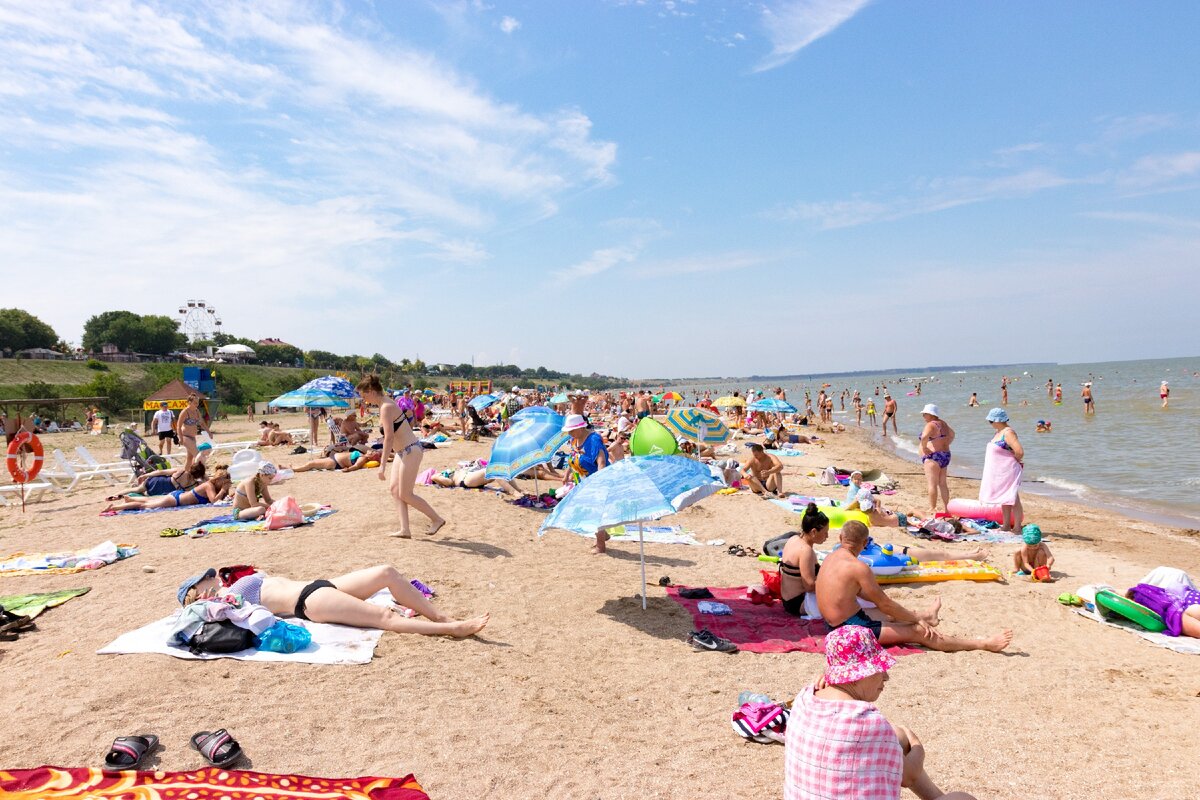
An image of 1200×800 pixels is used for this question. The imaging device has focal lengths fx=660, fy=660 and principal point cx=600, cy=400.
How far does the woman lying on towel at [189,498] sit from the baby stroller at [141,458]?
196cm

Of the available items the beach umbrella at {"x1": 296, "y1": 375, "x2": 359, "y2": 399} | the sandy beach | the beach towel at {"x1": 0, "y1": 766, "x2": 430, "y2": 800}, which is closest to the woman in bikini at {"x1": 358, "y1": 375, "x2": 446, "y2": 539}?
the sandy beach

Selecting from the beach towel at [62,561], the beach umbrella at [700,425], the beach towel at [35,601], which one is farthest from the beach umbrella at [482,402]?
the beach towel at [35,601]

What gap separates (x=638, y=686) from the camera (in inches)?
169

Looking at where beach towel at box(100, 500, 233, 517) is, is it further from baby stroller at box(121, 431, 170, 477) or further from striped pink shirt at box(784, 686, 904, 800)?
striped pink shirt at box(784, 686, 904, 800)

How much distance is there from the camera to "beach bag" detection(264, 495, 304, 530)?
770 centimetres

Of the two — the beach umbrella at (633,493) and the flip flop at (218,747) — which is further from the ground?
the beach umbrella at (633,493)

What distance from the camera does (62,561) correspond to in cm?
635

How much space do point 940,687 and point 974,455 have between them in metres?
16.7

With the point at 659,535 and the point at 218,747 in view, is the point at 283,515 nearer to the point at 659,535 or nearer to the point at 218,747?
the point at 659,535

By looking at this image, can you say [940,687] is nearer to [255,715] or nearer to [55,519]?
[255,715]

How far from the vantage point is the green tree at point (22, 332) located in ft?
169

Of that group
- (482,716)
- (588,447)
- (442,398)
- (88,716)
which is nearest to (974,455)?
(588,447)

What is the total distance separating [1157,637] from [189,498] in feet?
→ 36.5

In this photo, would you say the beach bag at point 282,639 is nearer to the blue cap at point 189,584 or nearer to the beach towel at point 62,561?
the blue cap at point 189,584
